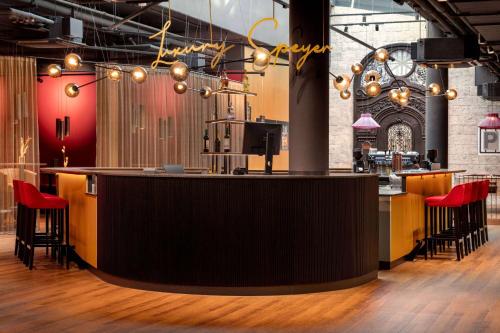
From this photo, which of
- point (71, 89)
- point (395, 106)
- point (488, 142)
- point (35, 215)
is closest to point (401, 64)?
point (395, 106)

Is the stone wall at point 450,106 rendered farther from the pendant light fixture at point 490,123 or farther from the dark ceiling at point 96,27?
the dark ceiling at point 96,27

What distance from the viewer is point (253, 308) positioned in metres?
6.53

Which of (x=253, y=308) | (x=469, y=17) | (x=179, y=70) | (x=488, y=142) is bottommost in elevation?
(x=253, y=308)

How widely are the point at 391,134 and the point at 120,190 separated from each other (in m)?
16.0

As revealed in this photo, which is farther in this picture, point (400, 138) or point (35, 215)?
point (400, 138)

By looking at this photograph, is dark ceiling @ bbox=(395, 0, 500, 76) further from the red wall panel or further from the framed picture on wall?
the framed picture on wall

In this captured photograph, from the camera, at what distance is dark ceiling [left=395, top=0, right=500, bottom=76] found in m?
9.98

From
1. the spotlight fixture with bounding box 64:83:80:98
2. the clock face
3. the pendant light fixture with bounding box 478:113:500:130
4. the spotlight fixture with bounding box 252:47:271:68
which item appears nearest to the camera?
the spotlight fixture with bounding box 252:47:271:68

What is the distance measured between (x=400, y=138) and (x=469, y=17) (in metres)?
11.9

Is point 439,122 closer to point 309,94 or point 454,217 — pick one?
point 454,217

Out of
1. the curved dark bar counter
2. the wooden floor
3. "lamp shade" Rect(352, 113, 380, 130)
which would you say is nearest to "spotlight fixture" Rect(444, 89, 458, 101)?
"lamp shade" Rect(352, 113, 380, 130)

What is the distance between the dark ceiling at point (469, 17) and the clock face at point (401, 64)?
810cm

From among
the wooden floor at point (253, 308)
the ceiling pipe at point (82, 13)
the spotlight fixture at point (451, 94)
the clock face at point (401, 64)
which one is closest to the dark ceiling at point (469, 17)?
the spotlight fixture at point (451, 94)

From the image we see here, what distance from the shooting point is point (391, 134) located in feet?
74.3
